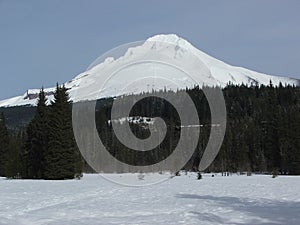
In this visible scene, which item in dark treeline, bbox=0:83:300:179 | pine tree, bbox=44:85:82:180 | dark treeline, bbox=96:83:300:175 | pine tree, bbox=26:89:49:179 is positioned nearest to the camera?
pine tree, bbox=44:85:82:180

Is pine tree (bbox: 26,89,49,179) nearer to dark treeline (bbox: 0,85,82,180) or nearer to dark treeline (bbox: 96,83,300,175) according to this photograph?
dark treeline (bbox: 0,85,82,180)

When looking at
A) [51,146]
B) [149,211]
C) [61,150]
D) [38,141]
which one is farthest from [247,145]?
[149,211]

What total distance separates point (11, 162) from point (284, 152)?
1707 inches

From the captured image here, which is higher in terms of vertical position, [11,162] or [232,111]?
[232,111]

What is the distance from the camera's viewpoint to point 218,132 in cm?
7338

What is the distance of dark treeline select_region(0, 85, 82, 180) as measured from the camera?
1522 inches

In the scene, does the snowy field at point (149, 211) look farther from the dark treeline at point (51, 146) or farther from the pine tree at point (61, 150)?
the dark treeline at point (51, 146)

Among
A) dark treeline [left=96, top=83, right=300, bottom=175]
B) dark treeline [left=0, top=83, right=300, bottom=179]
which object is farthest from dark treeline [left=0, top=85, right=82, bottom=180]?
dark treeline [left=96, top=83, right=300, bottom=175]

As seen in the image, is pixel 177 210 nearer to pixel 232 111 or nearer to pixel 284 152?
pixel 284 152

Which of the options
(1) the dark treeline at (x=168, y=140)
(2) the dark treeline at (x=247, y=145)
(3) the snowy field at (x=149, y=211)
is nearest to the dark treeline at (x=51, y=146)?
(1) the dark treeline at (x=168, y=140)

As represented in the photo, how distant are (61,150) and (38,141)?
4401 mm

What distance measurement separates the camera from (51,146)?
128 ft

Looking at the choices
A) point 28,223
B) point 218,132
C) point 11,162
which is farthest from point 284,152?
point 28,223

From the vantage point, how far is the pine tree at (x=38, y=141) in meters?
41.5
